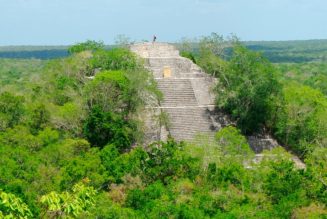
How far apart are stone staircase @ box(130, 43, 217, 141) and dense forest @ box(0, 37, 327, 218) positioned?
0.80m

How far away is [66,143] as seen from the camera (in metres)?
19.3

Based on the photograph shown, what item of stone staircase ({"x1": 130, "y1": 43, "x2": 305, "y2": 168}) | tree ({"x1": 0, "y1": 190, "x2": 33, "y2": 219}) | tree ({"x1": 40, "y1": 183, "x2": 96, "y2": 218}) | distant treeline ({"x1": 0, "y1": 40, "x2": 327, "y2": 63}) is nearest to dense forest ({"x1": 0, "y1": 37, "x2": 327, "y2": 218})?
stone staircase ({"x1": 130, "y1": 43, "x2": 305, "y2": 168})

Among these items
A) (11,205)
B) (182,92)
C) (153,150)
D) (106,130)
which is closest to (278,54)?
(182,92)

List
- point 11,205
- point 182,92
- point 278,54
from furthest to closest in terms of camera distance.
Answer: point 278,54 → point 182,92 → point 11,205

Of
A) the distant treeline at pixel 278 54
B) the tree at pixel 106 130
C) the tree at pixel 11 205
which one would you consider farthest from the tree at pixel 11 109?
the distant treeline at pixel 278 54

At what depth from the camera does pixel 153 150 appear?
63.9 feet

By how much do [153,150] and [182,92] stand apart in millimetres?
6062

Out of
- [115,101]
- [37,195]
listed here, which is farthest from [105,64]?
[37,195]

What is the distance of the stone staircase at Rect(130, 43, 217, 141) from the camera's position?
75.7 ft

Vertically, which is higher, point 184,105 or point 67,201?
point 67,201

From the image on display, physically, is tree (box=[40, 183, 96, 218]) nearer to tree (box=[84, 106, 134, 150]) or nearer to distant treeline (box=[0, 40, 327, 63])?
tree (box=[84, 106, 134, 150])

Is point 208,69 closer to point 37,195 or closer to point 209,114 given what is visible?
point 209,114

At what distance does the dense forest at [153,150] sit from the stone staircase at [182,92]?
799mm

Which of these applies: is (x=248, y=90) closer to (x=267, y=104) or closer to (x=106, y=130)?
(x=267, y=104)
